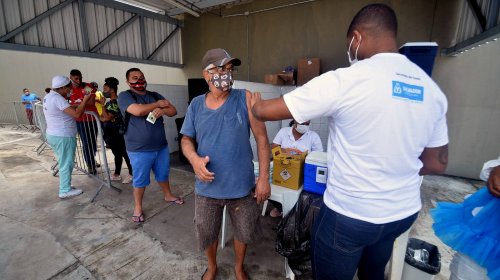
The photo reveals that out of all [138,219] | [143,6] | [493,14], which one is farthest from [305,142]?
[143,6]

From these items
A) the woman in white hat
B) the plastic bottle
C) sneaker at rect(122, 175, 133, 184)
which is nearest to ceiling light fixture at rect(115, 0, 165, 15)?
the woman in white hat

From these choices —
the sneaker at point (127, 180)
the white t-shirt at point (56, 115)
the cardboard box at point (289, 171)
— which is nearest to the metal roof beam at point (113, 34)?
the white t-shirt at point (56, 115)

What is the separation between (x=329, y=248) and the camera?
3.44 feet

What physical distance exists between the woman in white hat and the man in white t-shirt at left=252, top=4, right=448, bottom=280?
3.23 m

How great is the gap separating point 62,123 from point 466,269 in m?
4.21

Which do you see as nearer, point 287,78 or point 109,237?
point 109,237

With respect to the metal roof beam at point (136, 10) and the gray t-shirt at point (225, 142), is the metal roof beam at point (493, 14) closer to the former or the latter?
the gray t-shirt at point (225, 142)

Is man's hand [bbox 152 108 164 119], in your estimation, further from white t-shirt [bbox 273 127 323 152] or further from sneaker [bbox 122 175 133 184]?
sneaker [bbox 122 175 133 184]

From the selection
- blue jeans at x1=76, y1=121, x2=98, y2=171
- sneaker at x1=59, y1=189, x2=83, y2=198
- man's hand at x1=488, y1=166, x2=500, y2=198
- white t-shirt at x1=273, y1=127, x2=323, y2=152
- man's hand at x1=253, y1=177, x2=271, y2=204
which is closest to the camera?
man's hand at x1=488, y1=166, x2=500, y2=198

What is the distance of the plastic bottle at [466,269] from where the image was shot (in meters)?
1.12

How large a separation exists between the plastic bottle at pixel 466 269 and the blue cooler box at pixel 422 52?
229 centimetres

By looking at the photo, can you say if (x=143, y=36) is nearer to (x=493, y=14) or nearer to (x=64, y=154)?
(x=64, y=154)

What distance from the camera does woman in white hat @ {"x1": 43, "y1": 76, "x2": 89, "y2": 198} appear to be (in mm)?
3051

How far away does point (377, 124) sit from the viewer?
0.85 meters
